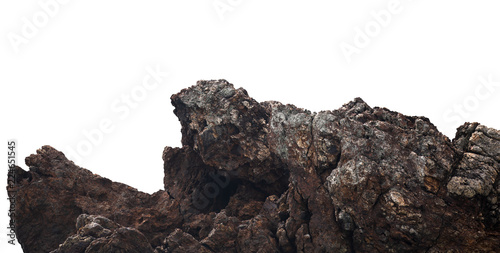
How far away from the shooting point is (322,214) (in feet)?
91.2

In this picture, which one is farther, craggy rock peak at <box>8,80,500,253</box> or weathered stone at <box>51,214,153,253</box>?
weathered stone at <box>51,214,153,253</box>

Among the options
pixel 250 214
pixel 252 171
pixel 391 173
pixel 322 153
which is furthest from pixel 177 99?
pixel 391 173

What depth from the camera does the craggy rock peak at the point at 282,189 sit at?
79.5 feet

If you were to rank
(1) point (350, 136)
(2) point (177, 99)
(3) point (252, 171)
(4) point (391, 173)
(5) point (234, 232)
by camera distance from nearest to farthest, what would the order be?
(4) point (391, 173) < (1) point (350, 136) < (5) point (234, 232) < (3) point (252, 171) < (2) point (177, 99)

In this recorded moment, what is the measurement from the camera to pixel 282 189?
3600cm

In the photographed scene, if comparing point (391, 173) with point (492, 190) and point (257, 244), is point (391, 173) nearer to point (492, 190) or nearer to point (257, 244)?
point (492, 190)

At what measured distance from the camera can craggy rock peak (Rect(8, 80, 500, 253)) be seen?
79.5 ft

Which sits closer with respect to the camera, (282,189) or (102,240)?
(102,240)

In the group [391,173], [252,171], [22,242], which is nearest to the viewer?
[391,173]

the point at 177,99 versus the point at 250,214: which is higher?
the point at 177,99

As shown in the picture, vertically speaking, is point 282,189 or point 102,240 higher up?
point 282,189

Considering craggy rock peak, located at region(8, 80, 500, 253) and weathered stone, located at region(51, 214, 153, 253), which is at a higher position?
craggy rock peak, located at region(8, 80, 500, 253)

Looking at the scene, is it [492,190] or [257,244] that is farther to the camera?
[257,244]

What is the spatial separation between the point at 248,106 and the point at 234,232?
11.1 meters
